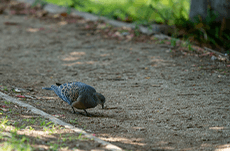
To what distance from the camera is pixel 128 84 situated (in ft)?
20.6

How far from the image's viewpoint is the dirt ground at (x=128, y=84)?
404 centimetres

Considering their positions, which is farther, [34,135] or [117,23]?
[117,23]

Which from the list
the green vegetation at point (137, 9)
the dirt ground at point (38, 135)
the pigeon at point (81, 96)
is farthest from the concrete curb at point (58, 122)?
the green vegetation at point (137, 9)

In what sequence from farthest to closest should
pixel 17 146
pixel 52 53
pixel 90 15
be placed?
pixel 90 15 < pixel 52 53 < pixel 17 146

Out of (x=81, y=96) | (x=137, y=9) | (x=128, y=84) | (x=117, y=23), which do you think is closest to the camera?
(x=81, y=96)

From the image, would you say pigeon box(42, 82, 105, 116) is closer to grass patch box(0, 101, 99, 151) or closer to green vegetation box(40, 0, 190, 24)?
grass patch box(0, 101, 99, 151)

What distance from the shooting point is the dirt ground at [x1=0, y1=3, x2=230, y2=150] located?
13.3 ft

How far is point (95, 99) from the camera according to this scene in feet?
15.5

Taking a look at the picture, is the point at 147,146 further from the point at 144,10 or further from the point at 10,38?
the point at 10,38

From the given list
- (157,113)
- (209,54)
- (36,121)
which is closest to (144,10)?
(209,54)

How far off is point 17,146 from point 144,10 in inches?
333

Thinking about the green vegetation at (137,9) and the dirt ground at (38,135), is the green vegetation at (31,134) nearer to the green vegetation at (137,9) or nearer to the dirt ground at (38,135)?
the dirt ground at (38,135)

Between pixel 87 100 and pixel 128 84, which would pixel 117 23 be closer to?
pixel 128 84

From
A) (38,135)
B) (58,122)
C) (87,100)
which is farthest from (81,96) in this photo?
(38,135)
